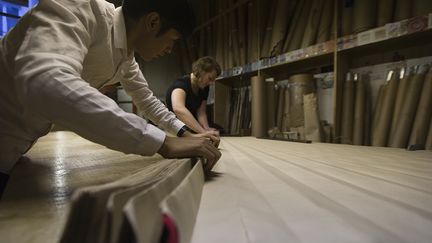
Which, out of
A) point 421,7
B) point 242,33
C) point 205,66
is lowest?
point 205,66

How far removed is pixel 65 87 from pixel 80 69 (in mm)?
102

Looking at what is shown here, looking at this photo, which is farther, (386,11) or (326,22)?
(326,22)

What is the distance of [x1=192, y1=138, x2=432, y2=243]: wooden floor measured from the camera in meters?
0.39

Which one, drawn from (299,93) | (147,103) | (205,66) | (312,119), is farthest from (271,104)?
(147,103)

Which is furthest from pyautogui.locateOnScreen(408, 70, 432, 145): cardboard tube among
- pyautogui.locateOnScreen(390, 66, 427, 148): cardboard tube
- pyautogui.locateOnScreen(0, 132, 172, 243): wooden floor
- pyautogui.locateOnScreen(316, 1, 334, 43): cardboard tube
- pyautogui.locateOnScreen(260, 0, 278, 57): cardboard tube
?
pyautogui.locateOnScreen(0, 132, 172, 243): wooden floor

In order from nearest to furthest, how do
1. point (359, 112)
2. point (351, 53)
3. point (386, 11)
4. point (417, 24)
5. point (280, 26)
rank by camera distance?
point (417, 24) → point (386, 11) → point (359, 112) → point (351, 53) → point (280, 26)

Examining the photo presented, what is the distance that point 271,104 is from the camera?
2.89 meters

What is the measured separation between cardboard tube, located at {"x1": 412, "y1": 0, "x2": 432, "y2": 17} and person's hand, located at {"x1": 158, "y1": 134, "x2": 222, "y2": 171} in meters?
1.82

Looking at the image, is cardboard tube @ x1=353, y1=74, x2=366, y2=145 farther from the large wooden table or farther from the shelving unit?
the large wooden table

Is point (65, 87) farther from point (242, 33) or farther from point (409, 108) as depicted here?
point (242, 33)

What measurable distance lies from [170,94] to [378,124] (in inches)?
60.4

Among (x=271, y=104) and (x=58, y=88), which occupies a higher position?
(x=271, y=104)

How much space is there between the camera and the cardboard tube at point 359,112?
2094 mm

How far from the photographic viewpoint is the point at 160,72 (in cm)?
555
